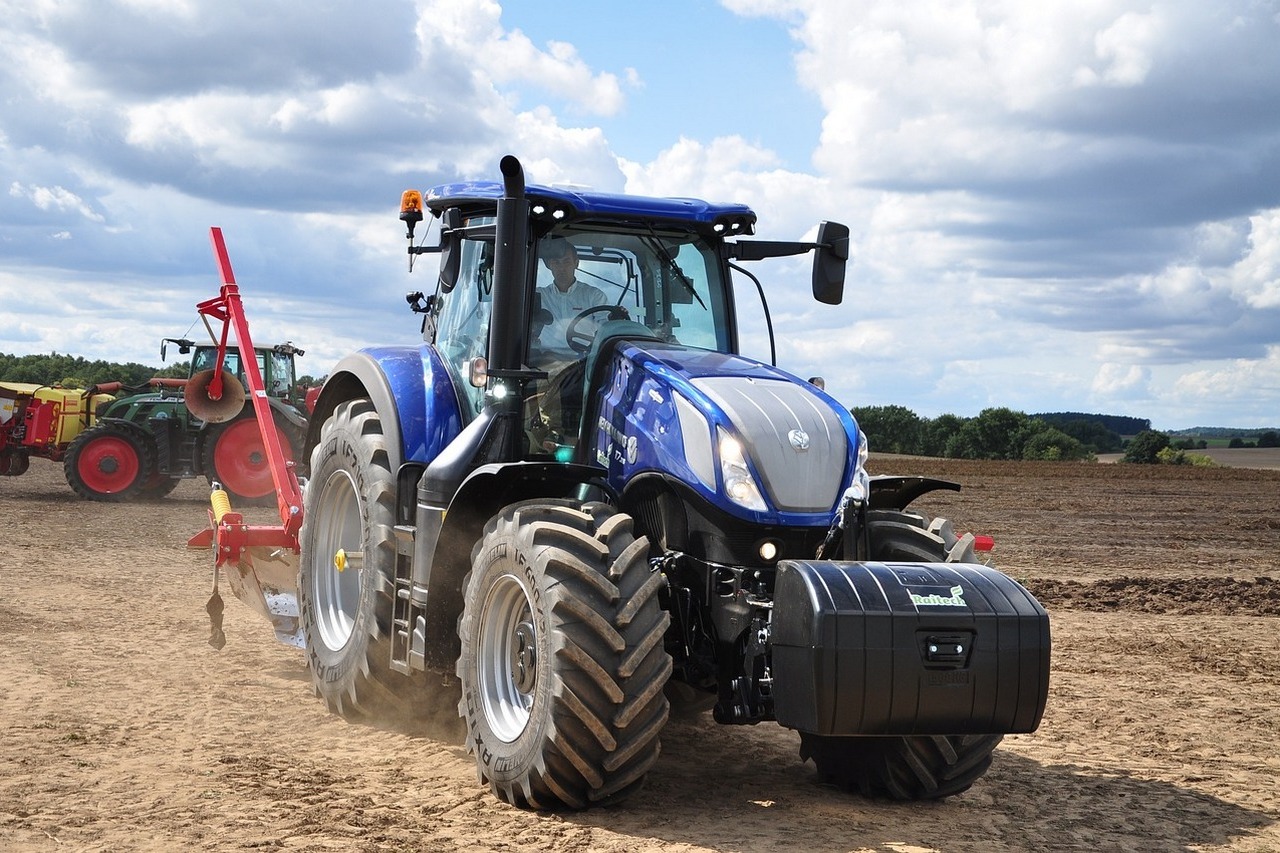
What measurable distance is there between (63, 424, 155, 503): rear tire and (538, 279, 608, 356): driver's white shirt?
15.4 m

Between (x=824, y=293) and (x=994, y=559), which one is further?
(x=994, y=559)

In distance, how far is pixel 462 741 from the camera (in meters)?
7.12

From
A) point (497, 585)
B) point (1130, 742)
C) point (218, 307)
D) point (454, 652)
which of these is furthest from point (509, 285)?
point (218, 307)

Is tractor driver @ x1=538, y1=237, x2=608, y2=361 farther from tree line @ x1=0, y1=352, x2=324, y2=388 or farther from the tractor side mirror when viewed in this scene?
tree line @ x1=0, y1=352, x2=324, y2=388

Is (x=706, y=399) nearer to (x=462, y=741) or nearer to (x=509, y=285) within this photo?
(x=509, y=285)

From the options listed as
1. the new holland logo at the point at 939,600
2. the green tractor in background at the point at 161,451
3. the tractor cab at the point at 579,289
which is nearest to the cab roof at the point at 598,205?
the tractor cab at the point at 579,289

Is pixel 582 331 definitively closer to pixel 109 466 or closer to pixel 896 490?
pixel 896 490

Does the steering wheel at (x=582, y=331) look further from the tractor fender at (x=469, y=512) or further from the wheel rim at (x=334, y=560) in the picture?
the wheel rim at (x=334, y=560)

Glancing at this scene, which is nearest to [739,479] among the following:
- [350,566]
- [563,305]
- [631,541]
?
[631,541]

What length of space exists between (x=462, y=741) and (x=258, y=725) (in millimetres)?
1113

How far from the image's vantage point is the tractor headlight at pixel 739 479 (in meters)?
5.56

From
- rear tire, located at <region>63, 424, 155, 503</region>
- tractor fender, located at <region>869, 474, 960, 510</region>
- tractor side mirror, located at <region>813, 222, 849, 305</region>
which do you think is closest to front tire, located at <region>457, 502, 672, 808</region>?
tractor fender, located at <region>869, 474, 960, 510</region>

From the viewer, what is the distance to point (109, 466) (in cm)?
2056

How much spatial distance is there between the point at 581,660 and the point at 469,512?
1339 mm
